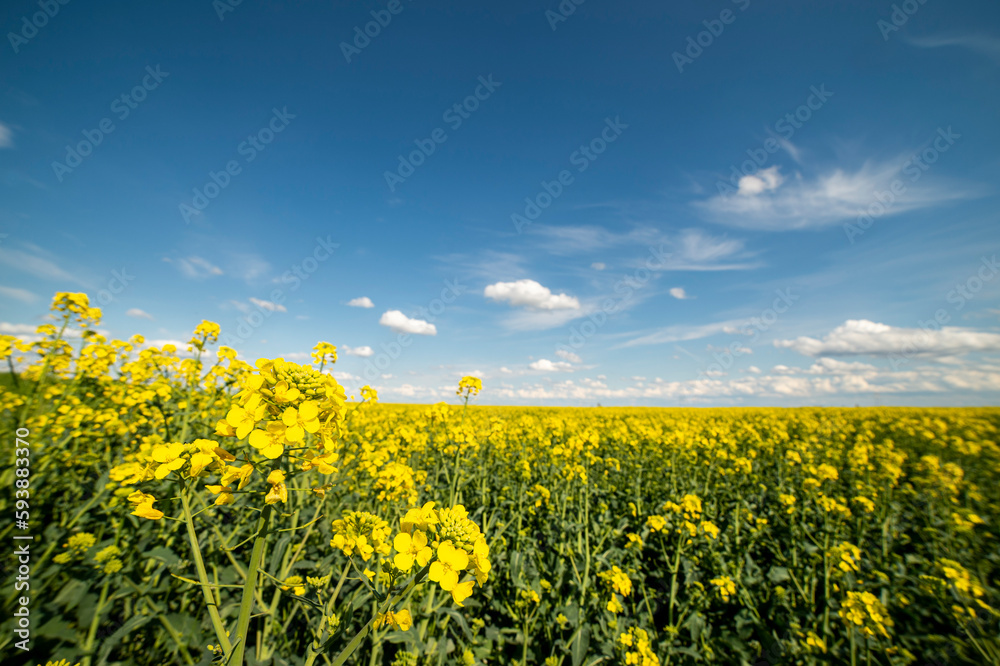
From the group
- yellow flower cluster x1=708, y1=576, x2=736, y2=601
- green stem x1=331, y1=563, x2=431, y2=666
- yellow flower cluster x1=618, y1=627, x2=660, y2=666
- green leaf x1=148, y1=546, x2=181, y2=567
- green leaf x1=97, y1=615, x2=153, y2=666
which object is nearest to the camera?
green stem x1=331, y1=563, x2=431, y2=666

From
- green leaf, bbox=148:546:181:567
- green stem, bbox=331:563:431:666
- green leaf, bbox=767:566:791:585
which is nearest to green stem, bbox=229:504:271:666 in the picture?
green stem, bbox=331:563:431:666

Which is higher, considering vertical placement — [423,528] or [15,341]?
[15,341]

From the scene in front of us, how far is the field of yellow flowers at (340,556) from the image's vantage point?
3.97ft

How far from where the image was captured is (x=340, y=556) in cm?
250

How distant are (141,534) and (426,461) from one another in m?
3.12

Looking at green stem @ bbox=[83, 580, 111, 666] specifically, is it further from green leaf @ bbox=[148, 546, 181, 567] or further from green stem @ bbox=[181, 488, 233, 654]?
green stem @ bbox=[181, 488, 233, 654]

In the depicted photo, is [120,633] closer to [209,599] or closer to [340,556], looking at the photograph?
[340,556]

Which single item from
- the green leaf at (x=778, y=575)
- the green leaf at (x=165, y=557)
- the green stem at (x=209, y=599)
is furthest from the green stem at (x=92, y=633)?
the green leaf at (x=778, y=575)

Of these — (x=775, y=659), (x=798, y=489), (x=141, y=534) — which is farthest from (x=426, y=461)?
(x=798, y=489)

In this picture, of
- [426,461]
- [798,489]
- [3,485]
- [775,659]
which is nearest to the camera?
[3,485]

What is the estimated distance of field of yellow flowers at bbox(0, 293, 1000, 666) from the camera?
121cm

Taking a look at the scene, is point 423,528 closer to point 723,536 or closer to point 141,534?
point 141,534

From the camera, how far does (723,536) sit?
4516 mm

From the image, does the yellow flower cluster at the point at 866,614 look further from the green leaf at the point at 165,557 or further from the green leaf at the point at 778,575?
the green leaf at the point at 165,557
